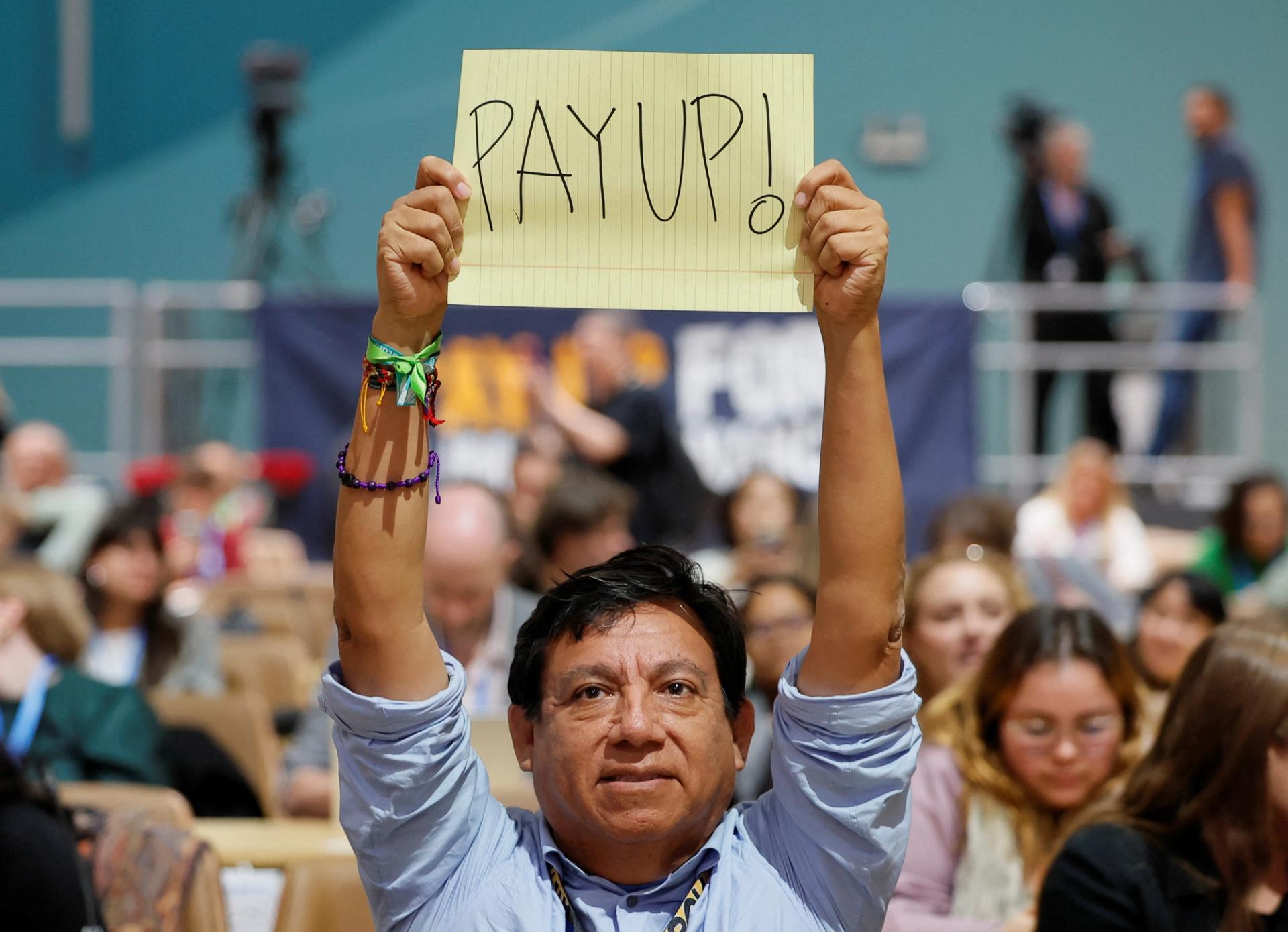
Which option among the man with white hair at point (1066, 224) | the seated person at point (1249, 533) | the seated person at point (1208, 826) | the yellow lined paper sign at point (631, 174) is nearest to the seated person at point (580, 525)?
the seated person at point (1208, 826)

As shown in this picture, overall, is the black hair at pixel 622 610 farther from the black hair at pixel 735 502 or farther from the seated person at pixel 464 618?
the black hair at pixel 735 502

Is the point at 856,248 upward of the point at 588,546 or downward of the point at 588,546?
upward

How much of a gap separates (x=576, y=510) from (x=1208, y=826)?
2061 mm

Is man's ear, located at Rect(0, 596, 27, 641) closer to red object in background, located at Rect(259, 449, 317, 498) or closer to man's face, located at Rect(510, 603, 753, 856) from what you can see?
man's face, located at Rect(510, 603, 753, 856)

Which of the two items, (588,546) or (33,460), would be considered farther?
(33,460)

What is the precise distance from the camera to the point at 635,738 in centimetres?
140

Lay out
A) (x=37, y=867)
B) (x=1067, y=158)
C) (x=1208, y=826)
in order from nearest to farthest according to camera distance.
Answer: (x=1208, y=826) < (x=37, y=867) < (x=1067, y=158)

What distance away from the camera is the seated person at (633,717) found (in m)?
1.41

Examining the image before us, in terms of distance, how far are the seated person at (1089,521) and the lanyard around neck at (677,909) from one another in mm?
4505

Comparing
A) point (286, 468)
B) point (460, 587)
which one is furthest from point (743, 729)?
point (286, 468)

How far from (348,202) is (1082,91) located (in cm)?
424

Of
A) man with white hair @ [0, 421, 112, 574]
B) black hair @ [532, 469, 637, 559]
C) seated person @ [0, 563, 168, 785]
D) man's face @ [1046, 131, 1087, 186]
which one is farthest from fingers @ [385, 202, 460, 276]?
man's face @ [1046, 131, 1087, 186]

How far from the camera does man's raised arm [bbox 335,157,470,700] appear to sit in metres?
1.41

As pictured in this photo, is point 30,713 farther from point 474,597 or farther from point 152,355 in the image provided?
point 152,355
